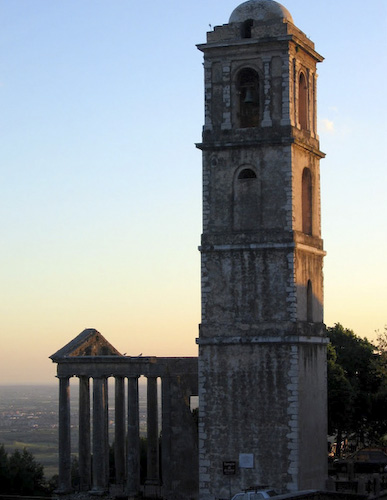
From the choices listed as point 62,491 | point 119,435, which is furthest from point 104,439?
point 62,491

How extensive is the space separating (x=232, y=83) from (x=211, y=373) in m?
11.4

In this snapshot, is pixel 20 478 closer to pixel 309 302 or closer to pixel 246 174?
pixel 309 302

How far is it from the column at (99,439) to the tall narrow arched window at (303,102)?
49.2 ft

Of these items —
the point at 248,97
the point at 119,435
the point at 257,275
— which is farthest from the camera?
the point at 119,435

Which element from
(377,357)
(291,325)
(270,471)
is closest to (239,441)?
(270,471)

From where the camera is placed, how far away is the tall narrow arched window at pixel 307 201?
52.4m

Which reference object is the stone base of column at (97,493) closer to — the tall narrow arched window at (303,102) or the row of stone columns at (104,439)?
the row of stone columns at (104,439)

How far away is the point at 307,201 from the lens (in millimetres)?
52750

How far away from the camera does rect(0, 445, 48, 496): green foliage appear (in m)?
65.8

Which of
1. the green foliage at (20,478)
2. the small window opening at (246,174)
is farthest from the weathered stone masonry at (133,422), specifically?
the small window opening at (246,174)

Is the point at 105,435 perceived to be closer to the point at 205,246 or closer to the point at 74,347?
the point at 74,347

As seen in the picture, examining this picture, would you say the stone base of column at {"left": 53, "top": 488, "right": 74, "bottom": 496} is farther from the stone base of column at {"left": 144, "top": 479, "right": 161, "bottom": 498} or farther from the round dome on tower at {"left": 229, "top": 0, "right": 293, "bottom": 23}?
the round dome on tower at {"left": 229, "top": 0, "right": 293, "bottom": 23}

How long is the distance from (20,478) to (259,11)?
28498 mm

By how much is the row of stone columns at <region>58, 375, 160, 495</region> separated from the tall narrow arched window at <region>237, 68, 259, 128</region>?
506 inches
